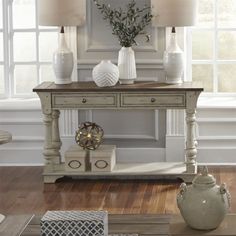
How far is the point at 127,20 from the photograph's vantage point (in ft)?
21.1

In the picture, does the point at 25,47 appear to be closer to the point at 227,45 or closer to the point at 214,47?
the point at 214,47

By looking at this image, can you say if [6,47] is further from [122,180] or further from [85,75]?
[122,180]

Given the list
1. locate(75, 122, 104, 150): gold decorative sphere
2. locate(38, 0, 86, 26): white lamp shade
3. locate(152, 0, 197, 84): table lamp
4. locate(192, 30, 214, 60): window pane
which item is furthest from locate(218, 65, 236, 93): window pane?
locate(38, 0, 86, 26): white lamp shade

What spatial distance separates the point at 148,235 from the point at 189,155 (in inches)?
120

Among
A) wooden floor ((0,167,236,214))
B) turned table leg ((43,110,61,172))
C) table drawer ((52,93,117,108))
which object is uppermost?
table drawer ((52,93,117,108))

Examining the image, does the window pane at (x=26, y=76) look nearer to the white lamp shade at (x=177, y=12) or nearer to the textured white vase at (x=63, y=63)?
the textured white vase at (x=63, y=63)

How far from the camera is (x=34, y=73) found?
692 cm

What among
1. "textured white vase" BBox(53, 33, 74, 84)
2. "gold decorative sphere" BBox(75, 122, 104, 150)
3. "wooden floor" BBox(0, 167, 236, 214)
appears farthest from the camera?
"textured white vase" BBox(53, 33, 74, 84)

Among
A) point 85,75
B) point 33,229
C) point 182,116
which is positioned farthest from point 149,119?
point 33,229

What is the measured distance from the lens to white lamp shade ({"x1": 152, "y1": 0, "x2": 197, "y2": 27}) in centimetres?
599

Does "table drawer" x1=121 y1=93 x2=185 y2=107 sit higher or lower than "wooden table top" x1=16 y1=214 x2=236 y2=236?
higher

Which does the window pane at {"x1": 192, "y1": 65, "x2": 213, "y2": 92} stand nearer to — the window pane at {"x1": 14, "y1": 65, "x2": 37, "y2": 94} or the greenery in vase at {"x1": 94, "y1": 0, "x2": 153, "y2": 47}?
the greenery in vase at {"x1": 94, "y1": 0, "x2": 153, "y2": 47}

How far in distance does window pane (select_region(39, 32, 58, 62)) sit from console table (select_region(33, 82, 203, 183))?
0.74m

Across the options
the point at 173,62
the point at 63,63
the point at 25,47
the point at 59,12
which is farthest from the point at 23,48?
the point at 173,62
